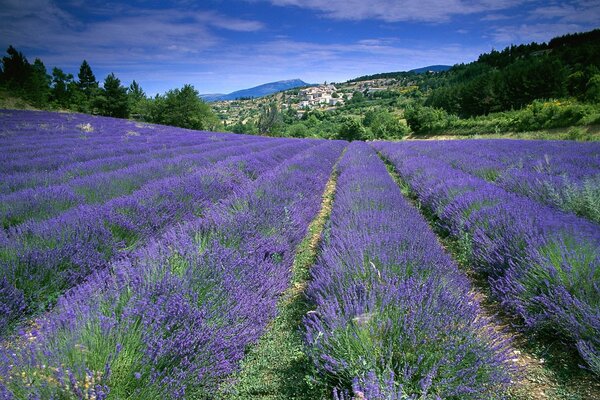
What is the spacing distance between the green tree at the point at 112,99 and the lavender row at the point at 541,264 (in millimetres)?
44429

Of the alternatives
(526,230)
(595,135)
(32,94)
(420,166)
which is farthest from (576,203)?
(32,94)

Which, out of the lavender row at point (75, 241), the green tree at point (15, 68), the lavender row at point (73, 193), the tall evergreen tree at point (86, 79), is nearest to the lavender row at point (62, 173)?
the lavender row at point (73, 193)

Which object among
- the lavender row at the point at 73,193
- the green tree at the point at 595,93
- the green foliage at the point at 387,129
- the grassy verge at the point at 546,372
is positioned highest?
the green tree at the point at 595,93

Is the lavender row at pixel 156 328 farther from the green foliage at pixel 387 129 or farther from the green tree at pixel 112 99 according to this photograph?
the green foliage at pixel 387 129

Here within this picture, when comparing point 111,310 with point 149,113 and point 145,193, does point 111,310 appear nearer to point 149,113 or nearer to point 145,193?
point 145,193

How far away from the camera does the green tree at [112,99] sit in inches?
1475

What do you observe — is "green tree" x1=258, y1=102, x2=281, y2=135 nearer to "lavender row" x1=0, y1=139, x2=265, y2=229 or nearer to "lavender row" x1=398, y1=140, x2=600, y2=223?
"lavender row" x1=398, y1=140, x2=600, y2=223

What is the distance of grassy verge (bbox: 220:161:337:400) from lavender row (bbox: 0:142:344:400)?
4.1 inches

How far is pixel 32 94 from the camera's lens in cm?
2981

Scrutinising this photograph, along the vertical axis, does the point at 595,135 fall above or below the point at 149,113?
below

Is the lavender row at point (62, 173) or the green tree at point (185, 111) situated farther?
the green tree at point (185, 111)

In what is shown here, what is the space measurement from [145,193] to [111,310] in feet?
10.9

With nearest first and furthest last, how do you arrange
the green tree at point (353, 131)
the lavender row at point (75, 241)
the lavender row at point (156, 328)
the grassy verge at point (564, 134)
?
the lavender row at point (156, 328) → the lavender row at point (75, 241) → the grassy verge at point (564, 134) → the green tree at point (353, 131)

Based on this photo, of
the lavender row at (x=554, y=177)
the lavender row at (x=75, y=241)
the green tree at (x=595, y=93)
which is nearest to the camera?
the lavender row at (x=75, y=241)
